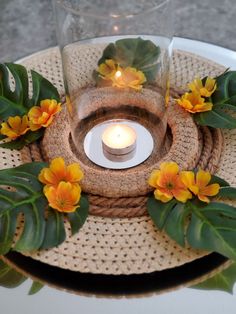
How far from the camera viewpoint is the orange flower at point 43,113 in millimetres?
803

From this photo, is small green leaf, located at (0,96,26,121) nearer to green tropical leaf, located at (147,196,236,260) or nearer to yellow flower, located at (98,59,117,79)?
yellow flower, located at (98,59,117,79)

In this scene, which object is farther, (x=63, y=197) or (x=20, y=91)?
(x=20, y=91)

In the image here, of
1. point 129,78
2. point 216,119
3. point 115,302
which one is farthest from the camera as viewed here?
point 129,78

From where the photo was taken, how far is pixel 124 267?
2.18ft

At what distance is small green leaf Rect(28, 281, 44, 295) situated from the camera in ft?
2.24

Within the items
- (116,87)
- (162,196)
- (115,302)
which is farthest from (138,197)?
(116,87)

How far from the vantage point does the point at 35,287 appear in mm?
687

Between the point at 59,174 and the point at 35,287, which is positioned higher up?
the point at 59,174

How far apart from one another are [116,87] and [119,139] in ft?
0.37

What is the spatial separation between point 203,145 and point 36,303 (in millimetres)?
337

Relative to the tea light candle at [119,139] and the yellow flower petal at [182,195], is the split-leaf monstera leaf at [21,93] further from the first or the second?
the yellow flower petal at [182,195]

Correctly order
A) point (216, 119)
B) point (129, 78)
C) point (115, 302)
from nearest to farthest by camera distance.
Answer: point (115, 302) → point (216, 119) → point (129, 78)

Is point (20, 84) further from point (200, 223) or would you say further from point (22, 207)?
point (200, 223)

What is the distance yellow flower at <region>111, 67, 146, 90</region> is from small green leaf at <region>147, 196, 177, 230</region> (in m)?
0.26
